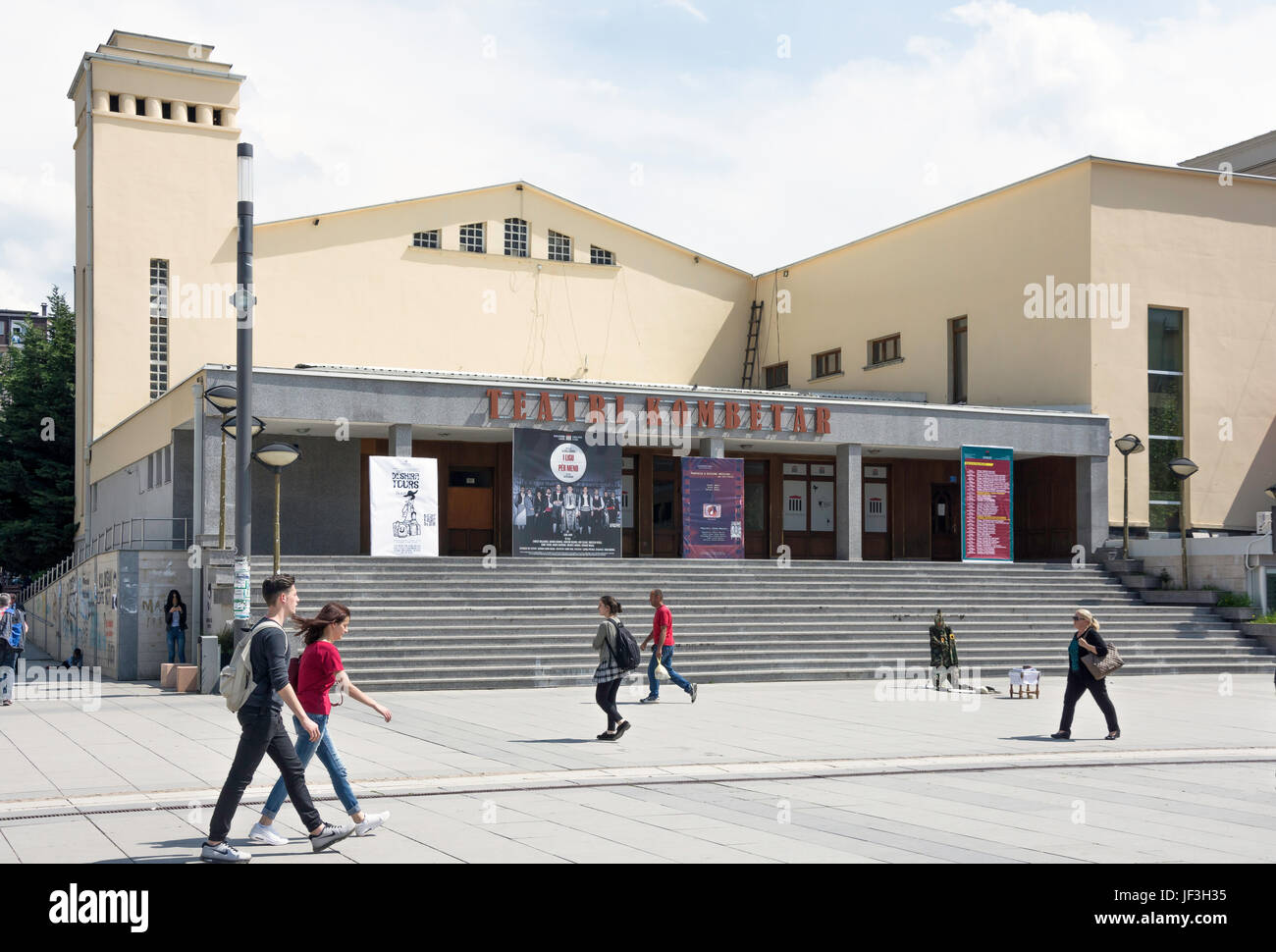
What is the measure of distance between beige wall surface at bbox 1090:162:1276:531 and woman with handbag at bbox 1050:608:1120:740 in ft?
63.3

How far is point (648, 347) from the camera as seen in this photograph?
41750 millimetres

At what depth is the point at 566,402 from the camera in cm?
2872

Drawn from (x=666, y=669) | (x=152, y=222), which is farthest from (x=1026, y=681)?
(x=152, y=222)

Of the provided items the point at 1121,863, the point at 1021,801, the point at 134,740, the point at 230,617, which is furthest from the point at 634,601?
the point at 1121,863

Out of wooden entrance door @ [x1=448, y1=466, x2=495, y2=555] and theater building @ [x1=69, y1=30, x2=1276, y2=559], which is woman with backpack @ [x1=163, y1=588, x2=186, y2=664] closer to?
theater building @ [x1=69, y1=30, x2=1276, y2=559]

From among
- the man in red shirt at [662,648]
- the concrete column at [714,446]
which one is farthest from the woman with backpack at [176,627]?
the concrete column at [714,446]

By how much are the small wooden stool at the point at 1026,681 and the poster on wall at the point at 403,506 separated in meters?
12.0

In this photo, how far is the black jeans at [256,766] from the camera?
25.7 feet

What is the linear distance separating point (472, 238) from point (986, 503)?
17117 mm

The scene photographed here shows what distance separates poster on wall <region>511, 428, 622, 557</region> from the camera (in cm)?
2791

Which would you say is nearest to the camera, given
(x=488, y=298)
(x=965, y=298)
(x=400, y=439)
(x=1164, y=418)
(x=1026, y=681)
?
(x=1026, y=681)

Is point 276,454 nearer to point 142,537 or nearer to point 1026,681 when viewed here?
point 142,537

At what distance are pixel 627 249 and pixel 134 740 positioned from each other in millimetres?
29506
